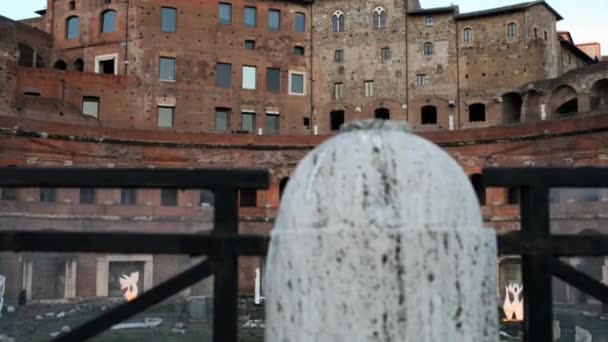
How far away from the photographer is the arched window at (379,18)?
4197 centimetres

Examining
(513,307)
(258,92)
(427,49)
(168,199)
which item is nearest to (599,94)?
(427,49)

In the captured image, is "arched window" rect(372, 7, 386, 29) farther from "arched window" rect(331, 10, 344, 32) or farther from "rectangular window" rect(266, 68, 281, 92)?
"rectangular window" rect(266, 68, 281, 92)

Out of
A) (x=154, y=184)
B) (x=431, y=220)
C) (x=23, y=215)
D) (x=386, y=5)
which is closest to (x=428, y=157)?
(x=431, y=220)

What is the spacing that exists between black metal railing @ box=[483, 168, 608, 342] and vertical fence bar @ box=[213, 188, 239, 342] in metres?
1.12

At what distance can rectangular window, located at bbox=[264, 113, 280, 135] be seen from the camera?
133 ft

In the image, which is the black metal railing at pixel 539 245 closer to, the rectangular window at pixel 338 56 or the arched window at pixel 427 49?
the arched window at pixel 427 49

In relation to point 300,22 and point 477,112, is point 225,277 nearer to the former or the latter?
point 477,112

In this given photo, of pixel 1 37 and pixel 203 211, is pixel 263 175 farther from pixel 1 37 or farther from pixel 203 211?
pixel 1 37

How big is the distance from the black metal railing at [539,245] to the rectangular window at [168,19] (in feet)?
125

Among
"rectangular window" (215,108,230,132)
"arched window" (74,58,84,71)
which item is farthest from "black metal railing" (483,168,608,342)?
"arched window" (74,58,84,71)

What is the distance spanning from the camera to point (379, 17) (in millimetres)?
42062

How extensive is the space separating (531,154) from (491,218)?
130 inches

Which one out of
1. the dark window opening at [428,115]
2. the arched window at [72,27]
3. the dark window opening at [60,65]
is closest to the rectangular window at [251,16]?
the arched window at [72,27]

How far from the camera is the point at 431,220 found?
2.50 meters
